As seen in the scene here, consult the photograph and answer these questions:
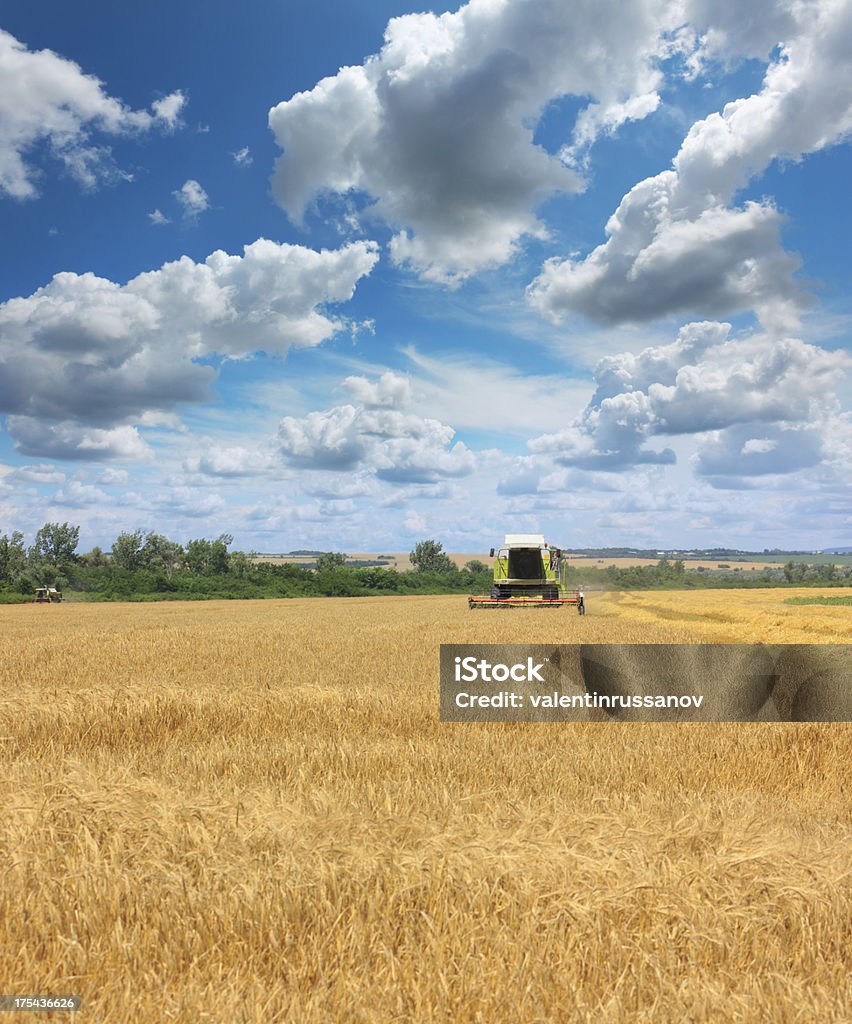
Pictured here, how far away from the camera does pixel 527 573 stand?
34.1 meters

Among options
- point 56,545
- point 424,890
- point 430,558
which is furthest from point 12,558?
point 424,890

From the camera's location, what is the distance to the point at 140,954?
3.04 meters

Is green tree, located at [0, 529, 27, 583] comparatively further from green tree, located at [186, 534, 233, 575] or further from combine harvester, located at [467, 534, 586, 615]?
combine harvester, located at [467, 534, 586, 615]

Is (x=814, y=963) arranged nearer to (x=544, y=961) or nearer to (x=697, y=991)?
(x=697, y=991)

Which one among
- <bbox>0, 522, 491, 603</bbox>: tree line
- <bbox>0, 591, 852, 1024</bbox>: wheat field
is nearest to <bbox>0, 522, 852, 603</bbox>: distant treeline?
<bbox>0, 522, 491, 603</bbox>: tree line

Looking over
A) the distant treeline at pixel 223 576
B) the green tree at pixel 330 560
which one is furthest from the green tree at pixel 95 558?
the green tree at pixel 330 560

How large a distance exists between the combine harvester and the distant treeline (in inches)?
361

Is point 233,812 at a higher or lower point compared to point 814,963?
higher

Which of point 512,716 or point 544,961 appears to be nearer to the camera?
point 544,961

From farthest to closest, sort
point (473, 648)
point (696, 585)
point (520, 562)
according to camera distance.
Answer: point (696, 585) < point (520, 562) < point (473, 648)

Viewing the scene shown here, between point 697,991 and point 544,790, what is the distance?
267 centimetres

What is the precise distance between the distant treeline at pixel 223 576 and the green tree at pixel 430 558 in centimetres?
673

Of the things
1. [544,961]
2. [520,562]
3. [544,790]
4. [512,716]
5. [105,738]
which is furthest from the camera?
[520,562]

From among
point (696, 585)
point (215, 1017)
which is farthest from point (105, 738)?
point (696, 585)
